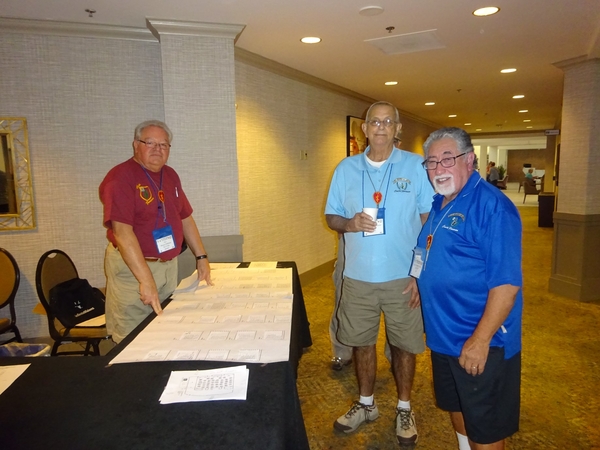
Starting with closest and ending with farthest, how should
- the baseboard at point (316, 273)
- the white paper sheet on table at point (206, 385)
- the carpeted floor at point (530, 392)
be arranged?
the white paper sheet on table at point (206, 385), the carpeted floor at point (530, 392), the baseboard at point (316, 273)

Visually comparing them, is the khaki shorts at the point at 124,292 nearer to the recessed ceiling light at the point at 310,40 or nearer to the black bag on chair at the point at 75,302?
the black bag on chair at the point at 75,302

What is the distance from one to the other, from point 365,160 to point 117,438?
60.9 inches

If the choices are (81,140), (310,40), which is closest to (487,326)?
(310,40)

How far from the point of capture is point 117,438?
3.01 ft

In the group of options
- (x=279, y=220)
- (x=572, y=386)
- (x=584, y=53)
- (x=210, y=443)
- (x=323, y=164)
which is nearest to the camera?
(x=210, y=443)

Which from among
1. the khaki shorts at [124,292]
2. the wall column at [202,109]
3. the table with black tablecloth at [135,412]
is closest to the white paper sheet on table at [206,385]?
the table with black tablecloth at [135,412]

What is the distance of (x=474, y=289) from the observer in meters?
1.41

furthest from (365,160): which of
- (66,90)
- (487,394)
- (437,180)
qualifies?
(66,90)

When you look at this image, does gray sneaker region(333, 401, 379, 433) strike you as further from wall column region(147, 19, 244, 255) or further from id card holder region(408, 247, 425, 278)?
wall column region(147, 19, 244, 255)

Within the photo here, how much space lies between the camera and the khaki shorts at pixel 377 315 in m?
1.97

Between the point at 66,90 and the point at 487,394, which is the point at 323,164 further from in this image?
the point at 487,394

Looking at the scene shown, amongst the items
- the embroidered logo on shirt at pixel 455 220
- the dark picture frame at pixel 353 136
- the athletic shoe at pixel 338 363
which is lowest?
the athletic shoe at pixel 338 363

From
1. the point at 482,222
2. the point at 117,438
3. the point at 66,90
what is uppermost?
the point at 66,90

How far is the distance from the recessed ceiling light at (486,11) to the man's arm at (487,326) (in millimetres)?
2345
